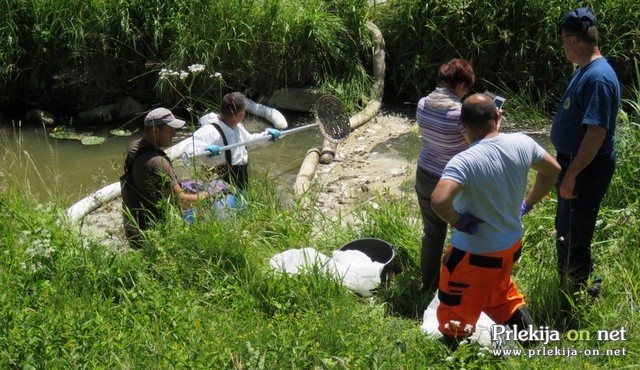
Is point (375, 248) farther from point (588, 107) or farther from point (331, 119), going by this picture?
point (331, 119)

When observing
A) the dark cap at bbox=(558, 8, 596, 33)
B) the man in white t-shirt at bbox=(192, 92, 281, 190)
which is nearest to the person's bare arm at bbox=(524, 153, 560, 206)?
the dark cap at bbox=(558, 8, 596, 33)

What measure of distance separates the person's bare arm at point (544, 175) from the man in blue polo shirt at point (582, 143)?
0.55 feet

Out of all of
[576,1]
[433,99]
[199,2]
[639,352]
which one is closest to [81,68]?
[199,2]

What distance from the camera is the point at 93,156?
9.99 meters

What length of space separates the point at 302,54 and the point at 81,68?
10.2ft

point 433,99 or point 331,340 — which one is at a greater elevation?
point 433,99

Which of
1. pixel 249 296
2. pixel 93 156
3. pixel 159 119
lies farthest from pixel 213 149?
pixel 93 156

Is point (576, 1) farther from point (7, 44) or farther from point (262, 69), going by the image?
point (7, 44)

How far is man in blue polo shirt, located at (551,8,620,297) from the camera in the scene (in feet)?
14.0

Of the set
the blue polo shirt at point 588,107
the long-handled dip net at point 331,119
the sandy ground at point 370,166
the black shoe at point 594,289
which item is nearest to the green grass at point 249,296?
the black shoe at point 594,289

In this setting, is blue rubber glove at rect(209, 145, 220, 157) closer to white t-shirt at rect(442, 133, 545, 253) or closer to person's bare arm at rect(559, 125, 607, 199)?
white t-shirt at rect(442, 133, 545, 253)

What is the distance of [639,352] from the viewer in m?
4.12

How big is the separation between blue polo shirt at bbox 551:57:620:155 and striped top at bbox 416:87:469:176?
57 cm

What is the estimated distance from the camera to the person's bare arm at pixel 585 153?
167 inches
